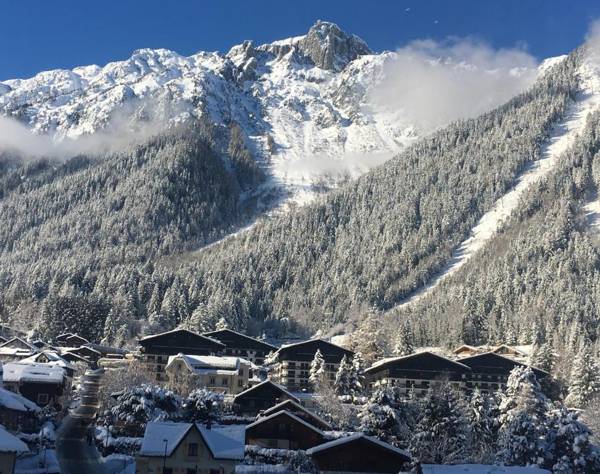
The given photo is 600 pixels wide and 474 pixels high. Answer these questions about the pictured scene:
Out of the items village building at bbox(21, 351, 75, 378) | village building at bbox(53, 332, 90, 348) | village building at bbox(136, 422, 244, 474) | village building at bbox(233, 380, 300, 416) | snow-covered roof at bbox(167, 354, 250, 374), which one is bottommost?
village building at bbox(136, 422, 244, 474)

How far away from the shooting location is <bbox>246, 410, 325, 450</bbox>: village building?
6488 cm

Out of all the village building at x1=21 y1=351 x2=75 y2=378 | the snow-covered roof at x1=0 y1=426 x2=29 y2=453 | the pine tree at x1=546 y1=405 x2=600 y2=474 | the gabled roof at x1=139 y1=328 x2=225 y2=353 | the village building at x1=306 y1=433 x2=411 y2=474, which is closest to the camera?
the snow-covered roof at x1=0 y1=426 x2=29 y2=453

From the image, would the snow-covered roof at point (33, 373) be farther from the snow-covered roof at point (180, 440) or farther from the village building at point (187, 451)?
the village building at point (187, 451)

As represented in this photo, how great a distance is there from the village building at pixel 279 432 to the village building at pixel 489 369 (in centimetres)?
5757

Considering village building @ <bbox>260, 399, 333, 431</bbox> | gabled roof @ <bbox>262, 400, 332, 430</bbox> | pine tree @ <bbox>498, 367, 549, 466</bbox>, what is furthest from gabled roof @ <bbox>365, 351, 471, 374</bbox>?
pine tree @ <bbox>498, 367, 549, 466</bbox>

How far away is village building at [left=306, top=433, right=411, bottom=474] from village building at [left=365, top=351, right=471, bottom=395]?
5742cm

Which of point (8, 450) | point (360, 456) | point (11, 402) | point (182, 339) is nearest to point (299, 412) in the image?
point (360, 456)

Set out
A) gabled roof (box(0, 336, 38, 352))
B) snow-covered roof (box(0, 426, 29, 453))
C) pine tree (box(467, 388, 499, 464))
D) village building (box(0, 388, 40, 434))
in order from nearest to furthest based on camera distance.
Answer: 1. snow-covered roof (box(0, 426, 29, 453))
2. village building (box(0, 388, 40, 434))
3. pine tree (box(467, 388, 499, 464))
4. gabled roof (box(0, 336, 38, 352))

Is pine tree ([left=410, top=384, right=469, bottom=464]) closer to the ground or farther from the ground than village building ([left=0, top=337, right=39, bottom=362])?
closer to the ground

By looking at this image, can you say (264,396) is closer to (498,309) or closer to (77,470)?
(77,470)

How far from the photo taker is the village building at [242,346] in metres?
129

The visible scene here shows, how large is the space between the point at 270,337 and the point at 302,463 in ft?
416

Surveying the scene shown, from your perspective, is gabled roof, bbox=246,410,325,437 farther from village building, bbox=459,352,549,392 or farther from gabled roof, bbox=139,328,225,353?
village building, bbox=459,352,549,392

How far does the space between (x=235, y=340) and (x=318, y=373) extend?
30.0m
